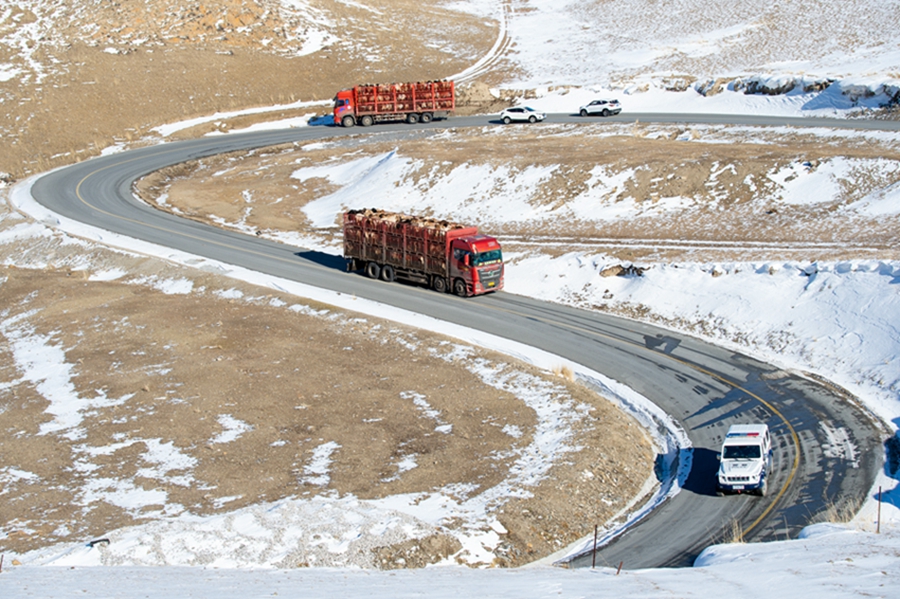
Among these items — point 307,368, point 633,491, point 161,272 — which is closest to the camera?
point 633,491

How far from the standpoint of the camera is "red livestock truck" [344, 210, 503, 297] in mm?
37500

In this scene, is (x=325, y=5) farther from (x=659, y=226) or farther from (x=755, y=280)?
(x=755, y=280)

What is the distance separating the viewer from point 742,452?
21.6m

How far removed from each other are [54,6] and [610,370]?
326 ft

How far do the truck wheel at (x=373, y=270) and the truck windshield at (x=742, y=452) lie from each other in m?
23.6

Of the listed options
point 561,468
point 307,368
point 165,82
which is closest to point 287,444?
point 307,368

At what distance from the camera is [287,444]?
23984 millimetres

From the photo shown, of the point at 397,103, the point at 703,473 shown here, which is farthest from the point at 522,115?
the point at 703,473

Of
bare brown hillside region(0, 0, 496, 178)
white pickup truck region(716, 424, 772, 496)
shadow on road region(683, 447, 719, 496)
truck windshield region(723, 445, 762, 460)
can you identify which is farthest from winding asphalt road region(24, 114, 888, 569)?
bare brown hillside region(0, 0, 496, 178)

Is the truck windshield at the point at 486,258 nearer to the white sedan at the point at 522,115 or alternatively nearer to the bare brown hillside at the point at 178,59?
the white sedan at the point at 522,115

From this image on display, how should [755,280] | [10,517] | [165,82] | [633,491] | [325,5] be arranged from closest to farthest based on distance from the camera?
[10,517] → [633,491] → [755,280] → [165,82] → [325,5]

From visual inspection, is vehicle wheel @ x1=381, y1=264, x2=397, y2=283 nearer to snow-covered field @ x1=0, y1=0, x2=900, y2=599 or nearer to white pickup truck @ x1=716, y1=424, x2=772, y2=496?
snow-covered field @ x1=0, y1=0, x2=900, y2=599

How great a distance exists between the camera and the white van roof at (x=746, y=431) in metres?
Answer: 22.4

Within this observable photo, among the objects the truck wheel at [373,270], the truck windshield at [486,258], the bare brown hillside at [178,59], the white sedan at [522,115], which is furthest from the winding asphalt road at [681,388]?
the bare brown hillside at [178,59]
